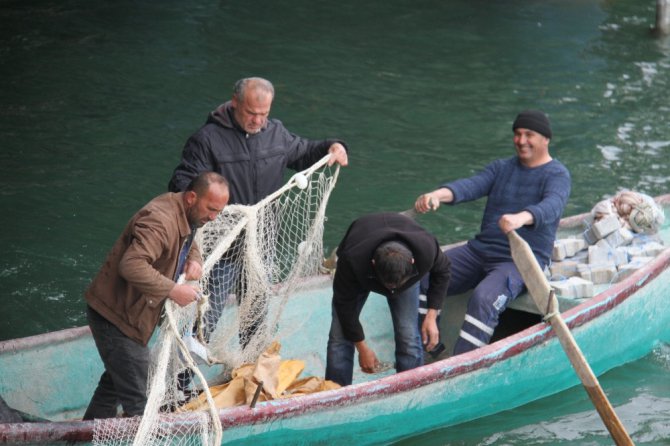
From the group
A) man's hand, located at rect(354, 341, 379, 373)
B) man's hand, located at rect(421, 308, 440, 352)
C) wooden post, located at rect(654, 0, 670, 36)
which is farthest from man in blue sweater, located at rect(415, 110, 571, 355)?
wooden post, located at rect(654, 0, 670, 36)

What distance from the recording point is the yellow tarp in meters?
6.19

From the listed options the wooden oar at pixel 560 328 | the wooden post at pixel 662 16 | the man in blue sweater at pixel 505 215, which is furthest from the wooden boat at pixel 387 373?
the wooden post at pixel 662 16

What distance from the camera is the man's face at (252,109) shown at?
632cm

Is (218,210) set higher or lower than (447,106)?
higher

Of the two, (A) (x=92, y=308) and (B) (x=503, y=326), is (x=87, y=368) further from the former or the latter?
(B) (x=503, y=326)

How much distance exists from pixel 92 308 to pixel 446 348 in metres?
3.02

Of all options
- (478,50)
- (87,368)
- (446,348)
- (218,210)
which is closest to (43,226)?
(87,368)

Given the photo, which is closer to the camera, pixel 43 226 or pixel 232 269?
pixel 232 269

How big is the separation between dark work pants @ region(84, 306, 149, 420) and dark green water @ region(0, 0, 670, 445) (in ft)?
7.31

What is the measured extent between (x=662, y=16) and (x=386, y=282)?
11941mm

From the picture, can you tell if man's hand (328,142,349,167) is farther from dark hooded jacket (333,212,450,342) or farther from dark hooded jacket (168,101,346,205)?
dark hooded jacket (333,212,450,342)

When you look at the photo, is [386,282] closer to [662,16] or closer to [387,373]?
[387,373]

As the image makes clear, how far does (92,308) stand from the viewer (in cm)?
547

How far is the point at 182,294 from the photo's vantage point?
207 inches
